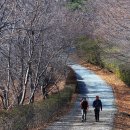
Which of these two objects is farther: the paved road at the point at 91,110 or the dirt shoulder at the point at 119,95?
the dirt shoulder at the point at 119,95

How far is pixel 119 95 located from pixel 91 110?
994 cm

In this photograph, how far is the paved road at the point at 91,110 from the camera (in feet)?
72.6

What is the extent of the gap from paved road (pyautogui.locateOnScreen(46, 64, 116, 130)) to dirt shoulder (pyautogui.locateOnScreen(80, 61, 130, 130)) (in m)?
0.45

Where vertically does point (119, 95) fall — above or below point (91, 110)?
above

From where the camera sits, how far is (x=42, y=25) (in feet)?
68.8

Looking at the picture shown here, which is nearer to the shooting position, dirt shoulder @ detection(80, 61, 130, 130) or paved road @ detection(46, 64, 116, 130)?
paved road @ detection(46, 64, 116, 130)

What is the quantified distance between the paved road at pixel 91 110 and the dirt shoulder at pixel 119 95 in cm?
45

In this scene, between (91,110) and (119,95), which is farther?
(119,95)

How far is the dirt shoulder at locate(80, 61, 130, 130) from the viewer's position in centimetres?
2451

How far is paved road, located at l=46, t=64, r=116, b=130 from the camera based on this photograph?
2214 centimetres

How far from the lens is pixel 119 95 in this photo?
37.7 m

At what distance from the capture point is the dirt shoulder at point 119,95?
2451 centimetres

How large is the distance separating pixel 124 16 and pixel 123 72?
16.9m

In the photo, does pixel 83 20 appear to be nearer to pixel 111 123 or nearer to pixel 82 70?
pixel 82 70
